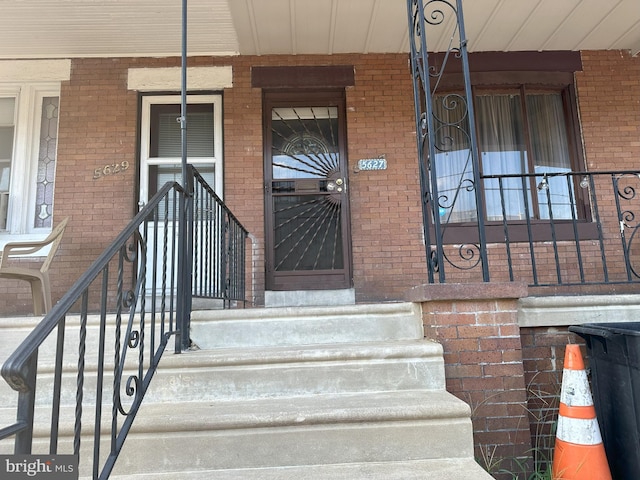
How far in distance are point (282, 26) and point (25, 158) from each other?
3125 millimetres

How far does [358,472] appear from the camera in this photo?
176 cm

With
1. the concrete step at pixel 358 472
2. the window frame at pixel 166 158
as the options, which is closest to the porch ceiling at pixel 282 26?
the window frame at pixel 166 158

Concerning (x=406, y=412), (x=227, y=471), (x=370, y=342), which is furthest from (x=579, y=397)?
(x=227, y=471)

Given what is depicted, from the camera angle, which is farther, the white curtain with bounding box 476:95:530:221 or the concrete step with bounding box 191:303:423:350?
the white curtain with bounding box 476:95:530:221

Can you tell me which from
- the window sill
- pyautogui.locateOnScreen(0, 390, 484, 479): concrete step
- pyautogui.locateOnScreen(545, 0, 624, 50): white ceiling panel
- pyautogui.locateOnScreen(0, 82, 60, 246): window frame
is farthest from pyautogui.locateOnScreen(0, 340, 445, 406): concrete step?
pyautogui.locateOnScreen(545, 0, 624, 50): white ceiling panel

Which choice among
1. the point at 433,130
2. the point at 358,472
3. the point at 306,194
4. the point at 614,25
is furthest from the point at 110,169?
the point at 614,25

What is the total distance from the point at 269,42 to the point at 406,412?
4.24 m

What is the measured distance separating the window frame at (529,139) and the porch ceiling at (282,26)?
34 centimetres

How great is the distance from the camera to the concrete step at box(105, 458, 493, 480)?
171 cm

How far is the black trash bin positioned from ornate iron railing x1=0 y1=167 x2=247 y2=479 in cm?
206

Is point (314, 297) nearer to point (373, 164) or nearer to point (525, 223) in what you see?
point (373, 164)

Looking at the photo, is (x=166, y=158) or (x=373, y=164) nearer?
(x=373, y=164)

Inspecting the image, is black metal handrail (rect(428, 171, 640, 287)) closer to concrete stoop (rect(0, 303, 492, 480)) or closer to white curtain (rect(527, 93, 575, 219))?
white curtain (rect(527, 93, 575, 219))

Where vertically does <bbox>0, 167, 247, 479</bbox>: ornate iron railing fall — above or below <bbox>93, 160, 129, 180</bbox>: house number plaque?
below
